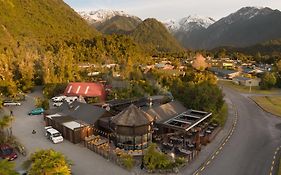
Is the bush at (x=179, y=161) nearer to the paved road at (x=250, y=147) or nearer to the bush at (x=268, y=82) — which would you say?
the paved road at (x=250, y=147)

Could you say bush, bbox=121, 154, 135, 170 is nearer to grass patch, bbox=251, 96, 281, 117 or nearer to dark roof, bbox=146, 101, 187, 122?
dark roof, bbox=146, 101, 187, 122

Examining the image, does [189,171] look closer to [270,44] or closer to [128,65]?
[128,65]

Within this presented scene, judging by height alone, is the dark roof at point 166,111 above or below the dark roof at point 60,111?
above

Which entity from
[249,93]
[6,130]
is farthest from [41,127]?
[249,93]

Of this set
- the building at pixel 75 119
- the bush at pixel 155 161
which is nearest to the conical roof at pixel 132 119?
the bush at pixel 155 161

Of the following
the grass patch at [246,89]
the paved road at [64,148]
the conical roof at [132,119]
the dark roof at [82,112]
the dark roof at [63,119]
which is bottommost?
the grass patch at [246,89]

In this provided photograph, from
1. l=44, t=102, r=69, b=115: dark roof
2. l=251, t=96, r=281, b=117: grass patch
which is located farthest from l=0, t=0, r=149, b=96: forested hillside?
l=251, t=96, r=281, b=117: grass patch
